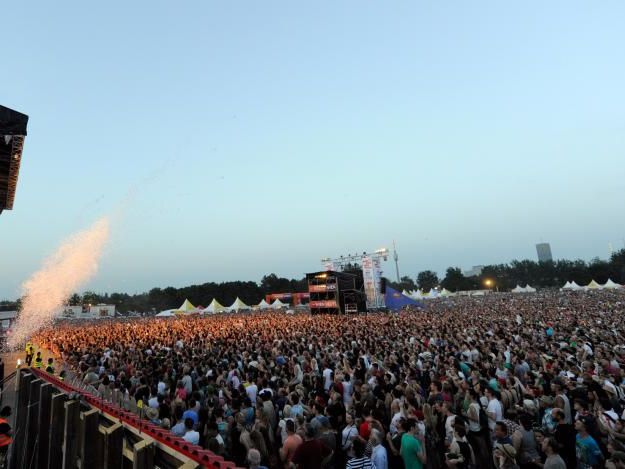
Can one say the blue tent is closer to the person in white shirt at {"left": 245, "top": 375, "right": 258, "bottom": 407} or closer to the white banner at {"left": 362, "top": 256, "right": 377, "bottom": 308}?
the white banner at {"left": 362, "top": 256, "right": 377, "bottom": 308}

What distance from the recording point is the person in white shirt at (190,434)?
19.4ft

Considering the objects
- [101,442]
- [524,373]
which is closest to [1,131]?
[101,442]

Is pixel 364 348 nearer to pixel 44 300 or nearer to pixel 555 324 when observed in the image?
pixel 555 324

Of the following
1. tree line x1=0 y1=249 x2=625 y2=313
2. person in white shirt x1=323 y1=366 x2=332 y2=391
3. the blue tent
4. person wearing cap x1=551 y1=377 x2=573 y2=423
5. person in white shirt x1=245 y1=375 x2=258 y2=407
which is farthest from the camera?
tree line x1=0 y1=249 x2=625 y2=313

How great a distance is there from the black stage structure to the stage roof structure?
32.3 metres

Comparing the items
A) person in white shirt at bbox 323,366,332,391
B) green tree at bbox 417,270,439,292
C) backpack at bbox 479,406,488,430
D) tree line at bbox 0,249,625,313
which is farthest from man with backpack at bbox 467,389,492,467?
green tree at bbox 417,270,439,292

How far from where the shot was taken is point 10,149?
6348 mm

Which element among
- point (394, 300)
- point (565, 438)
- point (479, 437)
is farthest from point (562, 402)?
point (394, 300)

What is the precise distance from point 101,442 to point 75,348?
17193 millimetres

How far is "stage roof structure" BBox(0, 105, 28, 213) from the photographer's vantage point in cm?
491

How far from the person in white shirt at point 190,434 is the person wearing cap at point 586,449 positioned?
5.50 metres

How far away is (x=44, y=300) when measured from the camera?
104 ft

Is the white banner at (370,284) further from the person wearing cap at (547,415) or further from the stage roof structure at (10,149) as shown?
the stage roof structure at (10,149)

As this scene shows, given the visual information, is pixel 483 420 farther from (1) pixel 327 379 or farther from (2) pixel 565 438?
(1) pixel 327 379
